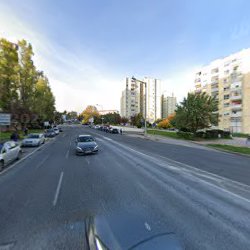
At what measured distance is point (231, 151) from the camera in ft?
55.1

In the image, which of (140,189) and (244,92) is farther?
(244,92)

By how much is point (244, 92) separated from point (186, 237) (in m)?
64.8

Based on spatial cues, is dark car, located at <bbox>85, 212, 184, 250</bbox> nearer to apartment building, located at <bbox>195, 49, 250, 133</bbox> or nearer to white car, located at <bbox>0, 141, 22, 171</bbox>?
white car, located at <bbox>0, 141, 22, 171</bbox>

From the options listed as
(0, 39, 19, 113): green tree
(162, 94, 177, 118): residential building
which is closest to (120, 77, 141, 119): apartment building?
(162, 94, 177, 118): residential building

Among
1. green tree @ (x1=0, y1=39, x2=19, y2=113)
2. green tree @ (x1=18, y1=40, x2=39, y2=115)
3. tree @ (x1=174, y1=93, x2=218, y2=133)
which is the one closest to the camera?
tree @ (x1=174, y1=93, x2=218, y2=133)

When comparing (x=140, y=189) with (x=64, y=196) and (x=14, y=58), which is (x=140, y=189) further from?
(x=14, y=58)

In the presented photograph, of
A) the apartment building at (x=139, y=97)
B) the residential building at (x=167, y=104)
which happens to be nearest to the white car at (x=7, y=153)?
the apartment building at (x=139, y=97)

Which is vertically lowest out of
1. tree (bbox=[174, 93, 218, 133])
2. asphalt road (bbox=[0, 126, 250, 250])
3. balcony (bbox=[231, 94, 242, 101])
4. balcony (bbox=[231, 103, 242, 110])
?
asphalt road (bbox=[0, 126, 250, 250])

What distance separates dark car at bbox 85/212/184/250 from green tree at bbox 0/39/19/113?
3198 centimetres

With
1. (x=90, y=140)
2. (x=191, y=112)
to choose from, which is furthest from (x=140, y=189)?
(x=191, y=112)

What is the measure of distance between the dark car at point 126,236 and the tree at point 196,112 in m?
26.3

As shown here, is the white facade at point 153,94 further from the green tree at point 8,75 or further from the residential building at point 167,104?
the green tree at point 8,75

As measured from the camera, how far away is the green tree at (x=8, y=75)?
2995 cm

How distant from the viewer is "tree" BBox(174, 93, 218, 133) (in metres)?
26.9
